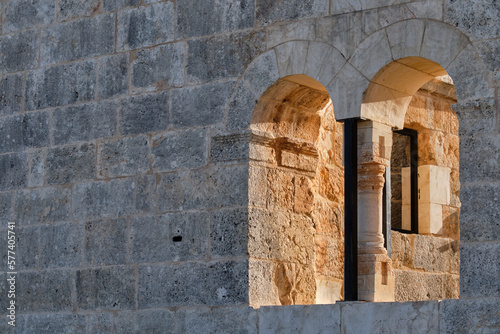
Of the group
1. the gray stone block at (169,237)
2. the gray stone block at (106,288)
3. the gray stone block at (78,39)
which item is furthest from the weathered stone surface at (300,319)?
the gray stone block at (78,39)

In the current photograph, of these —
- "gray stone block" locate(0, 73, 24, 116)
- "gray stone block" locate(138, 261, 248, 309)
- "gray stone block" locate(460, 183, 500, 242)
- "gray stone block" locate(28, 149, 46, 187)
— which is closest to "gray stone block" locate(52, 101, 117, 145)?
"gray stone block" locate(28, 149, 46, 187)

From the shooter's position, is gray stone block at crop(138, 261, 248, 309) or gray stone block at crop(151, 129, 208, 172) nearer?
gray stone block at crop(138, 261, 248, 309)

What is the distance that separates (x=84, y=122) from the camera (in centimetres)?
721

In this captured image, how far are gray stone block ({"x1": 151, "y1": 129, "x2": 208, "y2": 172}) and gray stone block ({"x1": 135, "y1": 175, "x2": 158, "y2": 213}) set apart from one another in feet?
0.30

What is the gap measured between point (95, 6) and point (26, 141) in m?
1.09

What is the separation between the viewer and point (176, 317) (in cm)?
653

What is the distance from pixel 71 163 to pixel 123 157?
0.48 meters

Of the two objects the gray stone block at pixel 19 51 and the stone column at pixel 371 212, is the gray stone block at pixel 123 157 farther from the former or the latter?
the stone column at pixel 371 212

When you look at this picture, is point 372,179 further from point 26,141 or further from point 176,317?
point 26,141

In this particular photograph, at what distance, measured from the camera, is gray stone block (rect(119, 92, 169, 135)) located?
6820 mm

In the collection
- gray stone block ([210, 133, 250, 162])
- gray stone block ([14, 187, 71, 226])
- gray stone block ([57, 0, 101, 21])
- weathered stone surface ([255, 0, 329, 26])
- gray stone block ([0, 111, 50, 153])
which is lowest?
gray stone block ([14, 187, 71, 226])

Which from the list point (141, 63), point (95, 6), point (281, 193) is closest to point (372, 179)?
point (281, 193)

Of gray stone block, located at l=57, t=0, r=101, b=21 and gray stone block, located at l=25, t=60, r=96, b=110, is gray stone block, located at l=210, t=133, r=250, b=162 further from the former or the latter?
gray stone block, located at l=57, t=0, r=101, b=21

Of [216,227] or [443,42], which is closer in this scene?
[443,42]
